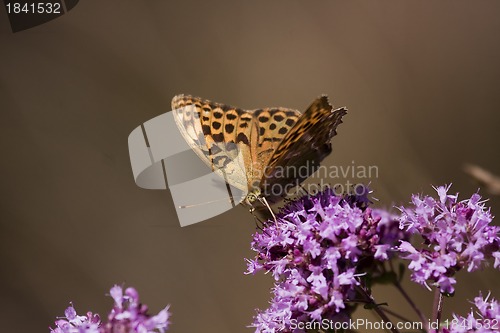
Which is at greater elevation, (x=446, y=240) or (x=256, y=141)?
(x=256, y=141)

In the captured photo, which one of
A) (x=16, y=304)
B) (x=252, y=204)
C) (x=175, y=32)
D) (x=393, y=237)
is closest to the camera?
(x=393, y=237)

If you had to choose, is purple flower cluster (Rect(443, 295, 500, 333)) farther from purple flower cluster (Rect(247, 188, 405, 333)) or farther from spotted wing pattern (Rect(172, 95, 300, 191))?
spotted wing pattern (Rect(172, 95, 300, 191))

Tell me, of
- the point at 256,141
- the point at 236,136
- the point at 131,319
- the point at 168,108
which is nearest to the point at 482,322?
the point at 131,319

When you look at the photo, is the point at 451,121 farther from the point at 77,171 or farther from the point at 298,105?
the point at 77,171

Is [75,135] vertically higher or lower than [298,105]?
higher

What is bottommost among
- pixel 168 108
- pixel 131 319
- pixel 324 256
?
pixel 324 256

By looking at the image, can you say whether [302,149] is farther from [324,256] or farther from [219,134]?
[324,256]

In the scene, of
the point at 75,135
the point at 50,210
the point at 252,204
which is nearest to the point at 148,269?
the point at 50,210

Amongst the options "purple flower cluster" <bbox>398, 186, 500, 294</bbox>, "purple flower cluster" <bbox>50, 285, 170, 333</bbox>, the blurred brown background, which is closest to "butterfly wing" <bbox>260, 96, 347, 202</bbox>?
"purple flower cluster" <bbox>398, 186, 500, 294</bbox>
